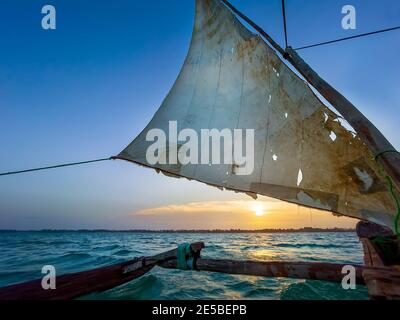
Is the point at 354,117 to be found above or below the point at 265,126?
below

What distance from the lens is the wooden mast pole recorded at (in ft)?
11.1

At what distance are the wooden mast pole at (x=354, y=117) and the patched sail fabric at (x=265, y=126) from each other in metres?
0.20

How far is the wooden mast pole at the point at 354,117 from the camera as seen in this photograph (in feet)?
11.1

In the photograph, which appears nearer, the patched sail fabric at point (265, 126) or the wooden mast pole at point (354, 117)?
the wooden mast pole at point (354, 117)

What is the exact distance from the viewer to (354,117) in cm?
410

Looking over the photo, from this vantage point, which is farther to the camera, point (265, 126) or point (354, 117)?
point (265, 126)

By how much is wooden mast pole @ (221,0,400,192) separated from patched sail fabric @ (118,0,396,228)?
0.20m

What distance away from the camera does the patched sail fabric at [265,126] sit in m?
4.22

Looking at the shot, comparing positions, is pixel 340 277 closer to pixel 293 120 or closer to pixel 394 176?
pixel 394 176

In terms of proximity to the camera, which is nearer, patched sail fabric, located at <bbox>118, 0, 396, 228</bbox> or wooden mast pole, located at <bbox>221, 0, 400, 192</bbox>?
wooden mast pole, located at <bbox>221, 0, 400, 192</bbox>

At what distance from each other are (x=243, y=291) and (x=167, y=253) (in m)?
5.43

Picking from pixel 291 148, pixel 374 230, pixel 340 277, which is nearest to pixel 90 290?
pixel 340 277

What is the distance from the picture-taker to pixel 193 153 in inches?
229

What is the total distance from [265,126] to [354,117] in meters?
1.66
